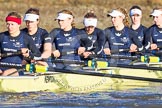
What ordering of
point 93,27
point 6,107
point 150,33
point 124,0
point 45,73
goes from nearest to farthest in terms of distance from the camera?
point 6,107 → point 45,73 → point 93,27 → point 150,33 → point 124,0

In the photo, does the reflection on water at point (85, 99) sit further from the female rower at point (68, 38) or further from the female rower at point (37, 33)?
the female rower at point (68, 38)

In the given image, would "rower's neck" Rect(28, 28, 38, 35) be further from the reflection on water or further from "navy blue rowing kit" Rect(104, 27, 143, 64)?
"navy blue rowing kit" Rect(104, 27, 143, 64)

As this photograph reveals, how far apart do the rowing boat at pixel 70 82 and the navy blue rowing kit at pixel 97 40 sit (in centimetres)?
76

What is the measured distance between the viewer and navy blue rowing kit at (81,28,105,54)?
41.1 feet

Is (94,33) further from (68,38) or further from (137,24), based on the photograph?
(137,24)

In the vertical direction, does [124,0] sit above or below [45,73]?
above

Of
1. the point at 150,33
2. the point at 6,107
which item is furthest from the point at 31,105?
the point at 150,33

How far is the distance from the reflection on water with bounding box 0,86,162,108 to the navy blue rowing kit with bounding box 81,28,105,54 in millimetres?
1487

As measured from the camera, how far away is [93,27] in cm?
1261

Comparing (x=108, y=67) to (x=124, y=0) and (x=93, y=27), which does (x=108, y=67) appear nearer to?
(x=93, y=27)

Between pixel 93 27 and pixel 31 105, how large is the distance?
10.5ft

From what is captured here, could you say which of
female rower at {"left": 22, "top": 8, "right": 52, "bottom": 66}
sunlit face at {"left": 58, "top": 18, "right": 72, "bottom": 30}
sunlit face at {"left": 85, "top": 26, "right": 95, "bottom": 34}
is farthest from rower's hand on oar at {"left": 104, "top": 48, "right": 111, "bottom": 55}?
female rower at {"left": 22, "top": 8, "right": 52, "bottom": 66}

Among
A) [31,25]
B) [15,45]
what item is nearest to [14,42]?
[15,45]

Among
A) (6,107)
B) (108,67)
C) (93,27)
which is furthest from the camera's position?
(93,27)
